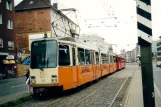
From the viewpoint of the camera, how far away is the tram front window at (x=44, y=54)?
1497cm

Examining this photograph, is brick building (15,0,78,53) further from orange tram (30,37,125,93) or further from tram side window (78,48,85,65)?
orange tram (30,37,125,93)

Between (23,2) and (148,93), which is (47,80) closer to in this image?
(148,93)

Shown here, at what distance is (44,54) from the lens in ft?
49.6

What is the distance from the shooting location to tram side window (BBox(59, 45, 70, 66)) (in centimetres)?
1520

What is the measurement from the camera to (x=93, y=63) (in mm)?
22562

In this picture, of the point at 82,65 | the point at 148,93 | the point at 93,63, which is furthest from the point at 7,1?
the point at 148,93

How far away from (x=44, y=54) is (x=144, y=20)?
9.73 m

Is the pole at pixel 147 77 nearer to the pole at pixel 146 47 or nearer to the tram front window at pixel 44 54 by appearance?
the pole at pixel 146 47

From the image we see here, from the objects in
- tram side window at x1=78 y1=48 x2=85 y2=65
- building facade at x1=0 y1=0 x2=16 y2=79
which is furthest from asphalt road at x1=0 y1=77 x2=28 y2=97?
building facade at x1=0 y1=0 x2=16 y2=79

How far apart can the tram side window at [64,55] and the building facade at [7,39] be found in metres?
28.7

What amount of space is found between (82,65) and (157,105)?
7858 millimetres

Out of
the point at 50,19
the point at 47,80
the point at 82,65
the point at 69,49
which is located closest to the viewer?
the point at 47,80

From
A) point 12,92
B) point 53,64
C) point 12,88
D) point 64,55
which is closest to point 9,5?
point 12,88

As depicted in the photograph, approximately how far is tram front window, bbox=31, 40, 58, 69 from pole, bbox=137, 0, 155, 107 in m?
9.28
